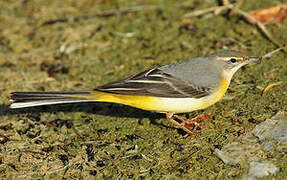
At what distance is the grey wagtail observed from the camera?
5996mm

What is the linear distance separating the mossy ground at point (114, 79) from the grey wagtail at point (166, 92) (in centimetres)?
52

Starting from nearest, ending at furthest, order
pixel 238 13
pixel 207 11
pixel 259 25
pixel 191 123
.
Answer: pixel 191 123 < pixel 259 25 < pixel 238 13 < pixel 207 11

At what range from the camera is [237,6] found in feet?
30.4

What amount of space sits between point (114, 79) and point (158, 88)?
6.63ft

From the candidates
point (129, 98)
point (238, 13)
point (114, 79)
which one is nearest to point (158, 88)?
point (129, 98)

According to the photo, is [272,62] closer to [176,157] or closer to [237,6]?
[237,6]

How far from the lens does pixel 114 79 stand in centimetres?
789

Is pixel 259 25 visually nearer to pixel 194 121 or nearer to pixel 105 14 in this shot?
pixel 194 121

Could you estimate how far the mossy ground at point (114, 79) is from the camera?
5.64 m

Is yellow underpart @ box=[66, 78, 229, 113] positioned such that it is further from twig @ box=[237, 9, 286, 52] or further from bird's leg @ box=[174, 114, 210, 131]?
twig @ box=[237, 9, 286, 52]

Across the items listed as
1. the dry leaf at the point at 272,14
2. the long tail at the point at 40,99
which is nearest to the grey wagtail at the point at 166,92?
the long tail at the point at 40,99

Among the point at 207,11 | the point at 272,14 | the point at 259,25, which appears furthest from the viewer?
the point at 207,11

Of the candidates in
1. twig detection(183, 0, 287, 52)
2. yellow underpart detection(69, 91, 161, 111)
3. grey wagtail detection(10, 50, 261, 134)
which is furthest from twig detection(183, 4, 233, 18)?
yellow underpart detection(69, 91, 161, 111)

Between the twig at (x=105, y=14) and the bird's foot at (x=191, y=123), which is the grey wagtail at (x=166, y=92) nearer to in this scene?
the bird's foot at (x=191, y=123)
